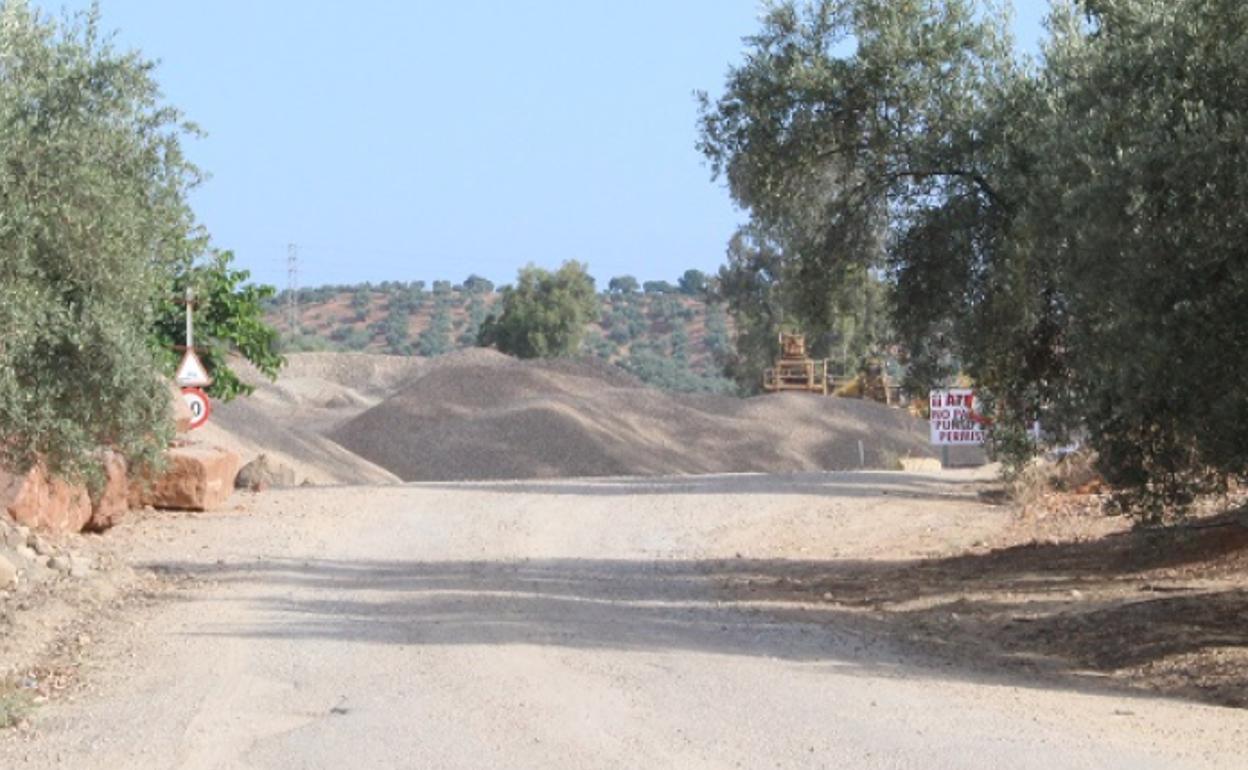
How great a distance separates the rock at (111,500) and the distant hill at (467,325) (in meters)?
87.7

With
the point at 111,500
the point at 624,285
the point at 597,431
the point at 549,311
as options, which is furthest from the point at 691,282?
the point at 111,500

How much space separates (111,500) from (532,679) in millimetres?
11782

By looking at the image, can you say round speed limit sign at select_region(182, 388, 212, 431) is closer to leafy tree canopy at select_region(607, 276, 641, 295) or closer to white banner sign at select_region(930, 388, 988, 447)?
white banner sign at select_region(930, 388, 988, 447)

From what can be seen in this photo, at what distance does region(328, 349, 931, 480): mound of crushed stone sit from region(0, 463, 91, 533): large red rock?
96.4ft

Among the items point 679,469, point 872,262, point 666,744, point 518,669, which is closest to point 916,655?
point 518,669

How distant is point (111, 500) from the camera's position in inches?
878

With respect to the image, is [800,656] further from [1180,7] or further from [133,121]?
[133,121]

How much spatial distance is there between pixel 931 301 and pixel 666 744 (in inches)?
373

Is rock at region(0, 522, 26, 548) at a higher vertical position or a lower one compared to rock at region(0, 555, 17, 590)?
higher

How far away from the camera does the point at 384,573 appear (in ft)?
62.9

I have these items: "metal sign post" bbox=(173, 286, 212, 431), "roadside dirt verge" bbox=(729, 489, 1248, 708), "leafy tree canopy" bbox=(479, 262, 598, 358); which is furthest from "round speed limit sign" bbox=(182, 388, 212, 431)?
"leafy tree canopy" bbox=(479, 262, 598, 358)

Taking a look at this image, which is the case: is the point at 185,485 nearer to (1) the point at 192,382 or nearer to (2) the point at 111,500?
(1) the point at 192,382

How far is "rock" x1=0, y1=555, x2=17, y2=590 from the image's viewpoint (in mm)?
17000

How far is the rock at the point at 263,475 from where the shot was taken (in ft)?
100
